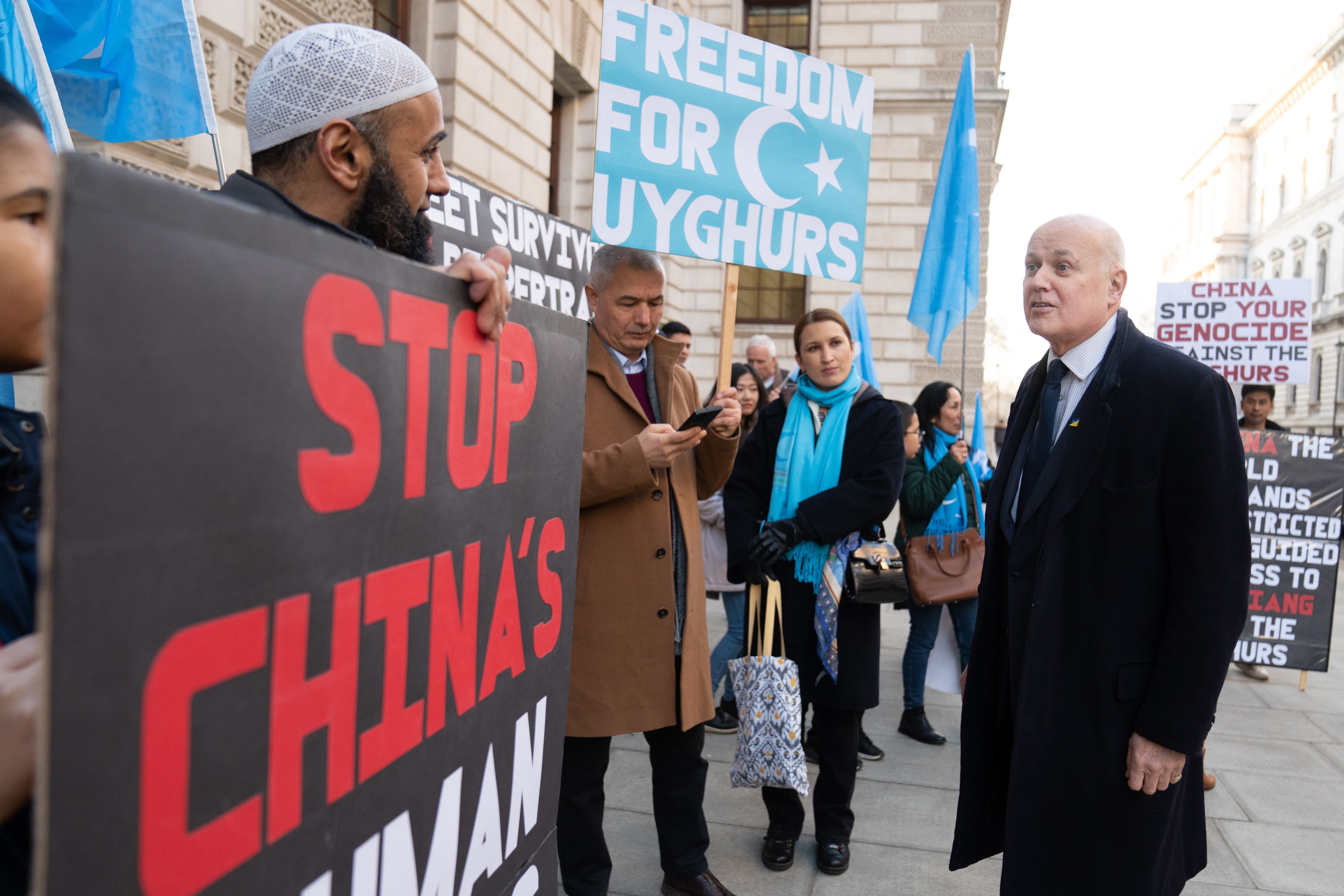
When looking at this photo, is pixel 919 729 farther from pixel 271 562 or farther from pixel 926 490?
pixel 271 562

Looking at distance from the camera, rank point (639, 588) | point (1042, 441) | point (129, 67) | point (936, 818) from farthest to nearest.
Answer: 1. point (936, 818)
2. point (129, 67)
3. point (639, 588)
4. point (1042, 441)

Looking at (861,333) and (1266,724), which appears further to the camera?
(861,333)

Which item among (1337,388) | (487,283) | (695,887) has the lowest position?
(695,887)

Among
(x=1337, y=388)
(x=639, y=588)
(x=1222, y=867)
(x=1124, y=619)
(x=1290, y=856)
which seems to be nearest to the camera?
(x=1124, y=619)

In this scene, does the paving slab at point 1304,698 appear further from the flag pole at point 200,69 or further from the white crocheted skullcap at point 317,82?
the flag pole at point 200,69

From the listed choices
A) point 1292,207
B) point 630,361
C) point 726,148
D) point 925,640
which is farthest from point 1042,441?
point 1292,207

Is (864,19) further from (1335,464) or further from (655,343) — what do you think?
(655,343)

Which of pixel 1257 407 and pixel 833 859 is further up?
pixel 1257 407

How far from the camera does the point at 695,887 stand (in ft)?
9.39

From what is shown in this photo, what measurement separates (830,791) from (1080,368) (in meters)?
1.79

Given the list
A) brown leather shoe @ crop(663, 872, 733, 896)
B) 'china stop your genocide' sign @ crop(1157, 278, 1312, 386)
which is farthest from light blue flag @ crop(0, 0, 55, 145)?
'china stop your genocide' sign @ crop(1157, 278, 1312, 386)

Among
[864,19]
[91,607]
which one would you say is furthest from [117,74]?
[864,19]

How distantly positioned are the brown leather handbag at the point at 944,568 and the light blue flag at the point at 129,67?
142 inches

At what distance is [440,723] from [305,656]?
310 millimetres
